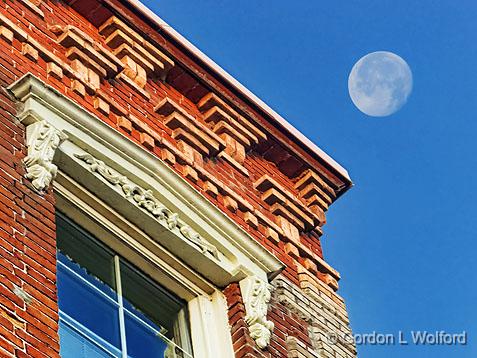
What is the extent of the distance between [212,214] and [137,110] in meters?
0.99

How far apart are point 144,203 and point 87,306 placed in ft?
3.43

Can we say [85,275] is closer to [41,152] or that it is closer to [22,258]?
[41,152]

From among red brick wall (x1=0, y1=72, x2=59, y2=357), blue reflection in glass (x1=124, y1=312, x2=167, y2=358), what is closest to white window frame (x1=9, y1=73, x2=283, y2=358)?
red brick wall (x1=0, y1=72, x2=59, y2=357)

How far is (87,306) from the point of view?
29.7 ft

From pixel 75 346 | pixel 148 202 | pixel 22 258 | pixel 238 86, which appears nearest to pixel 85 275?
pixel 75 346

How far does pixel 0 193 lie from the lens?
850cm

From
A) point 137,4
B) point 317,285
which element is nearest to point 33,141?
point 137,4

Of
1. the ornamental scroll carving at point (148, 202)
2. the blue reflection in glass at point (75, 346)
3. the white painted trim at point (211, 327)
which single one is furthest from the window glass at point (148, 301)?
the blue reflection in glass at point (75, 346)

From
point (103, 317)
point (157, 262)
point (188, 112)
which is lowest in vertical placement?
point (103, 317)

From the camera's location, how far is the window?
8844mm

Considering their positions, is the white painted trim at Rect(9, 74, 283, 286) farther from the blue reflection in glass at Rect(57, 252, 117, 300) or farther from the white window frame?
the blue reflection in glass at Rect(57, 252, 117, 300)

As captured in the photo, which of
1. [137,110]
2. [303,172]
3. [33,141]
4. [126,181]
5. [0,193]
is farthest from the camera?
[303,172]

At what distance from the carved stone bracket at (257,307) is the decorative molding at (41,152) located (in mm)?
1831

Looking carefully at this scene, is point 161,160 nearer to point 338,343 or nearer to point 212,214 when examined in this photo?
point 212,214
